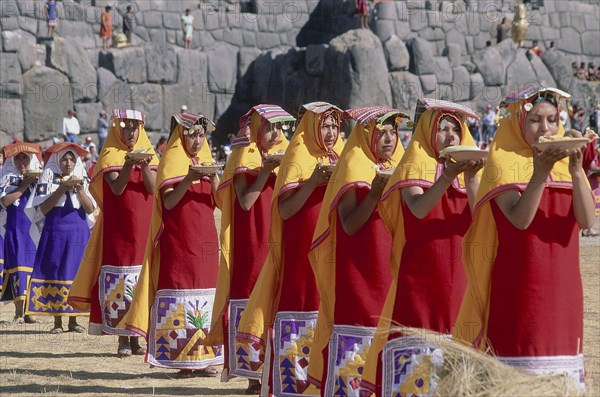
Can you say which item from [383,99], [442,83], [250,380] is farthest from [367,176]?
[442,83]

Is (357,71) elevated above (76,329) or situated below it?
above

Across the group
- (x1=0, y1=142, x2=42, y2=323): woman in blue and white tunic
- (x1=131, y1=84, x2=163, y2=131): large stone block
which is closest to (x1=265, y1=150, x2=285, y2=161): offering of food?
(x1=0, y1=142, x2=42, y2=323): woman in blue and white tunic

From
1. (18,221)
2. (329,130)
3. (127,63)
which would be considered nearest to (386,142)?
(329,130)

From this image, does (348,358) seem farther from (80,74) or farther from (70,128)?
(80,74)

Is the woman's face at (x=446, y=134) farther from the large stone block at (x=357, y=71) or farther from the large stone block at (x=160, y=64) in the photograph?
the large stone block at (x=160, y=64)

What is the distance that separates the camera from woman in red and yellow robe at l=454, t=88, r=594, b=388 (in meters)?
5.01

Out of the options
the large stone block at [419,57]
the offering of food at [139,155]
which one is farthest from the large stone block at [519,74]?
the offering of food at [139,155]

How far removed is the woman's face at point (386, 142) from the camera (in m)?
6.39

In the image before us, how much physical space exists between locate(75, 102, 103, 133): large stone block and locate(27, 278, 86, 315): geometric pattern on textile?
18764 mm

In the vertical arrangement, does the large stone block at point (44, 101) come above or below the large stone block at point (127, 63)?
below

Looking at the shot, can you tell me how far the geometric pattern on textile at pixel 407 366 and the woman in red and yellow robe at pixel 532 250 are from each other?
0.85ft

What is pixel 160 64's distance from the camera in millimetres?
31203

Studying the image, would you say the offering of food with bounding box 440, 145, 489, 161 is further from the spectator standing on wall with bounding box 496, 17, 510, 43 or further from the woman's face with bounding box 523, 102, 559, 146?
the spectator standing on wall with bounding box 496, 17, 510, 43

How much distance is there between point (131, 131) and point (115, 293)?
1.33m
